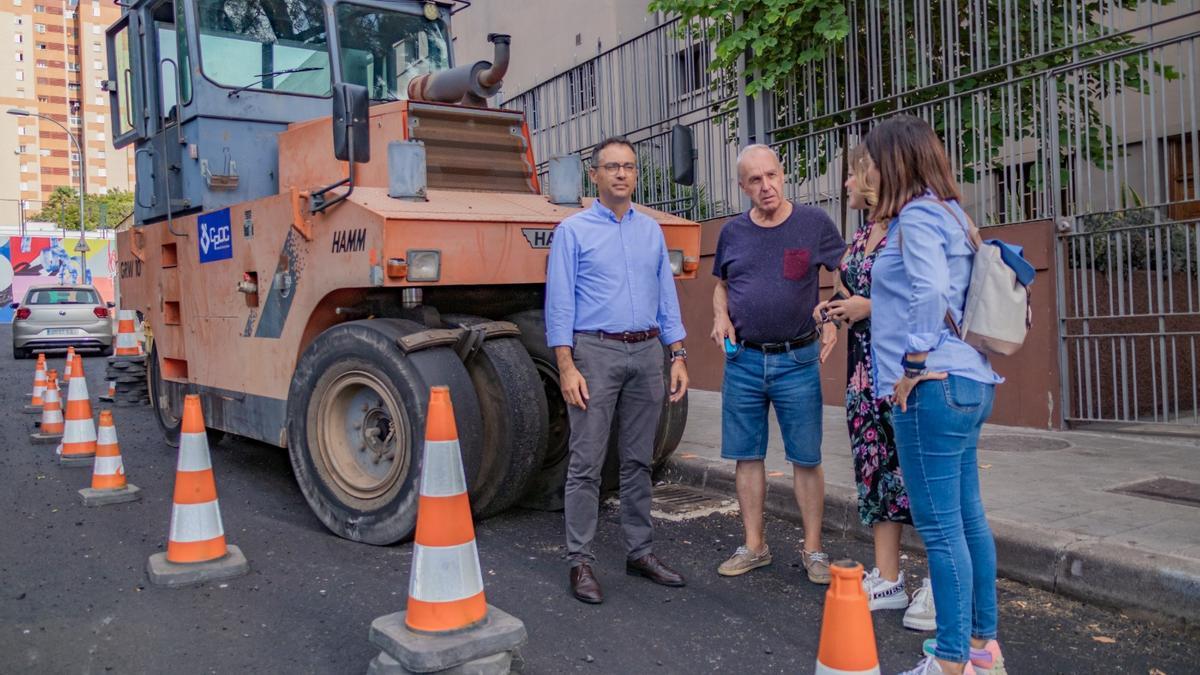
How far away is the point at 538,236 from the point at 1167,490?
141 inches

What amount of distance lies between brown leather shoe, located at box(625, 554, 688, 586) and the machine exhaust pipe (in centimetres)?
284

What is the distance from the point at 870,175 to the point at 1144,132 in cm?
471

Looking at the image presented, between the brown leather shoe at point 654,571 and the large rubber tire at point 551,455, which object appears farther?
the large rubber tire at point 551,455

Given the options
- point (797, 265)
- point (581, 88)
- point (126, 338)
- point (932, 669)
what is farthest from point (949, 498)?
point (126, 338)

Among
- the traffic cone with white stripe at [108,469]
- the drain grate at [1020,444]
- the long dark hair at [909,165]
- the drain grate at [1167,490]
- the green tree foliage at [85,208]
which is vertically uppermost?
the green tree foliage at [85,208]

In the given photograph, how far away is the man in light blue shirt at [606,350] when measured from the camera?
4.18m

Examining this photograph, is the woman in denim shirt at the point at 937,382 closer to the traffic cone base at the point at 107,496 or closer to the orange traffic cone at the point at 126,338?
the traffic cone base at the point at 107,496

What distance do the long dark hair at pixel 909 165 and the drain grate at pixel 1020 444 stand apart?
3.86 metres

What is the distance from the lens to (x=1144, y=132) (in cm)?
690

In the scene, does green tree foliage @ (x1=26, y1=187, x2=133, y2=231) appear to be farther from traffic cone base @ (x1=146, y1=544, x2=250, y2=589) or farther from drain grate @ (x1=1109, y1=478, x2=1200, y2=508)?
drain grate @ (x1=1109, y1=478, x2=1200, y2=508)

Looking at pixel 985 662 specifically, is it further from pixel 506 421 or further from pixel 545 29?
pixel 545 29

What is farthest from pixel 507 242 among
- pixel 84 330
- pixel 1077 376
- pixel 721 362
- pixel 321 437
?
pixel 84 330

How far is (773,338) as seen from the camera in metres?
4.35

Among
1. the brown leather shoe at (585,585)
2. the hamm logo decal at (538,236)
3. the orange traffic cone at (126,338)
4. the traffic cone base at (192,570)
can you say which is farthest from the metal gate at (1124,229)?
the orange traffic cone at (126,338)
